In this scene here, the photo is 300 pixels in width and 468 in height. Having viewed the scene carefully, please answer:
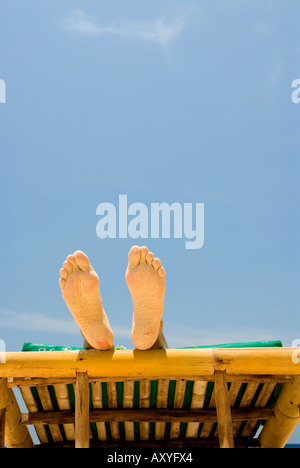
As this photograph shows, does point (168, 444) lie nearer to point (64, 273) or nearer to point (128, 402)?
point (128, 402)

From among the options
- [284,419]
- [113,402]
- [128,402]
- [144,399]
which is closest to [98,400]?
[113,402]

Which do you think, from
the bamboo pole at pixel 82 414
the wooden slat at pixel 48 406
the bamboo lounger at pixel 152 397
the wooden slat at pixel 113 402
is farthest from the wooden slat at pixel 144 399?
the wooden slat at pixel 48 406

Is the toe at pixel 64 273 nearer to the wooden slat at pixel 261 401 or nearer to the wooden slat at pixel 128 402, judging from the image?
the wooden slat at pixel 128 402

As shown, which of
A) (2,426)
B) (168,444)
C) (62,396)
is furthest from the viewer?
(168,444)

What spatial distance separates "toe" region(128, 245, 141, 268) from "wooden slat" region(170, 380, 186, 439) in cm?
105

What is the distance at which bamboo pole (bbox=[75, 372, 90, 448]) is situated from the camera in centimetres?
279

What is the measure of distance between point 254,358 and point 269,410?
3.42 feet

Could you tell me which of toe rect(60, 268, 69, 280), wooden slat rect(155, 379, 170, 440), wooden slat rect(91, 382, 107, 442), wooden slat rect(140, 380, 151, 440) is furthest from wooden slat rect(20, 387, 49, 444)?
toe rect(60, 268, 69, 280)

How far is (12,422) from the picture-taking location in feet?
11.7

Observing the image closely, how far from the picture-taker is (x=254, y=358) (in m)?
2.94

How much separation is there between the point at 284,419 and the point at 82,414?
1.68 metres

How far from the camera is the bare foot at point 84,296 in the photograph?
2.85 metres
